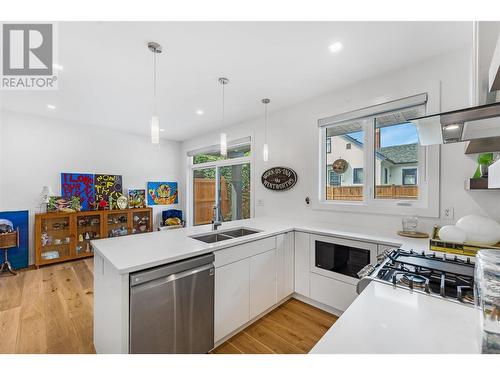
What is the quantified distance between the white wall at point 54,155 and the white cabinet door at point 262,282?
395 cm

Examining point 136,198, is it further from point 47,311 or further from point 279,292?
point 279,292

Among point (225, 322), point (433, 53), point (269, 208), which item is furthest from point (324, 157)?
point (225, 322)

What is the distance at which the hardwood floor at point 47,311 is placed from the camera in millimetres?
1813

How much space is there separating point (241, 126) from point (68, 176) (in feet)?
11.0

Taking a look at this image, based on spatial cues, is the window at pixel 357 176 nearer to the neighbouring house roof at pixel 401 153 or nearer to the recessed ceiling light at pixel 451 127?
the neighbouring house roof at pixel 401 153

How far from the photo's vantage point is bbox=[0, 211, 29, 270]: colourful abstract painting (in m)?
3.45

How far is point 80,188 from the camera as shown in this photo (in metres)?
4.11

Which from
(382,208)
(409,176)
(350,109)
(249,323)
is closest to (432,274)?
(382,208)

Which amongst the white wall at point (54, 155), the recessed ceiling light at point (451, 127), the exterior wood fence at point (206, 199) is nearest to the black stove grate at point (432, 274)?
the recessed ceiling light at point (451, 127)

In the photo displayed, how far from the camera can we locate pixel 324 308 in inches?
91.0

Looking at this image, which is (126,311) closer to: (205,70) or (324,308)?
(324,308)

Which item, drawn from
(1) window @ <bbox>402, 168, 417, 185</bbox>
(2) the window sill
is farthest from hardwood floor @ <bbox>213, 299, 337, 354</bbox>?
(1) window @ <bbox>402, 168, 417, 185</bbox>

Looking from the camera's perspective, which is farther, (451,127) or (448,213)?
(448,213)

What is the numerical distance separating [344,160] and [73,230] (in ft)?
15.3
